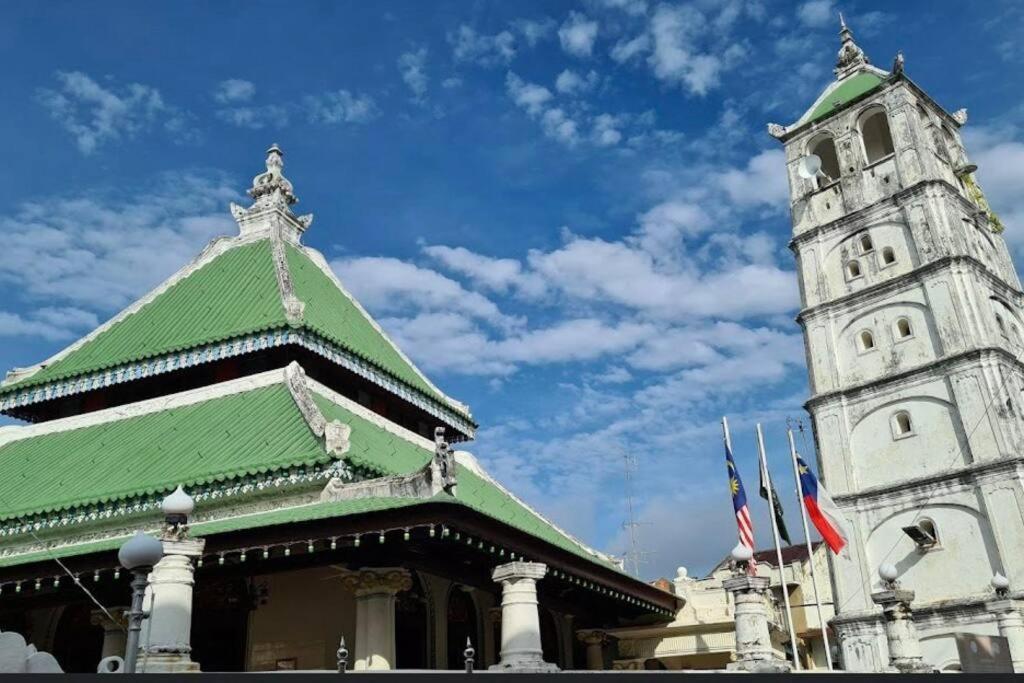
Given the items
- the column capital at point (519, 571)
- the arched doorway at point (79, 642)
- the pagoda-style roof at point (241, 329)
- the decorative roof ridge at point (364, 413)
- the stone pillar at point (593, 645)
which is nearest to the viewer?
the column capital at point (519, 571)

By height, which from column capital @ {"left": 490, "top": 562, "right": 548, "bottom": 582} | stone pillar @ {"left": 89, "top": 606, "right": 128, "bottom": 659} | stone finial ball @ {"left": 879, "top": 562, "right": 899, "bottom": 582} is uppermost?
stone finial ball @ {"left": 879, "top": 562, "right": 899, "bottom": 582}

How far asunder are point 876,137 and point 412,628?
36946 millimetres

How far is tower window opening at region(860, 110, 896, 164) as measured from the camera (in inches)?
1667

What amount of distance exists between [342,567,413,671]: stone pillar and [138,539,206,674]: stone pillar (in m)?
3.54

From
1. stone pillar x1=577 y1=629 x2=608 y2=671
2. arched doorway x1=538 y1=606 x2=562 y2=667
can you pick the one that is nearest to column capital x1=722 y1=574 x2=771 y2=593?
arched doorway x1=538 y1=606 x2=562 y2=667

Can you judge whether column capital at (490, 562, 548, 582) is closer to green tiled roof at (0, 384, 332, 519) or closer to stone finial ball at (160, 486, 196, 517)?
green tiled roof at (0, 384, 332, 519)

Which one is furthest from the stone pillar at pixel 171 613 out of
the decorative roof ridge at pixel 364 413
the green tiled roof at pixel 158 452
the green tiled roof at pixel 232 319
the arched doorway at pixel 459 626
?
the green tiled roof at pixel 232 319

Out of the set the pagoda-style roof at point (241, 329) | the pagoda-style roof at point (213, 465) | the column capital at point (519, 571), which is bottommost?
the column capital at point (519, 571)

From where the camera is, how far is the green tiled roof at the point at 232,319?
67.7 feet

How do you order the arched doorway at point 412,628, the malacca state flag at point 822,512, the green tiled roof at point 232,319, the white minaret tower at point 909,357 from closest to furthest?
the arched doorway at point 412,628 → the green tiled roof at point 232,319 → the malacca state flag at point 822,512 → the white minaret tower at point 909,357

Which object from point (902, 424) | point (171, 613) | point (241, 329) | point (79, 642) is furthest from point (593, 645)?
point (902, 424)

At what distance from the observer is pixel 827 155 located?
43781 mm

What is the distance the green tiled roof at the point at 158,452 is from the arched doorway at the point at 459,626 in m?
4.97

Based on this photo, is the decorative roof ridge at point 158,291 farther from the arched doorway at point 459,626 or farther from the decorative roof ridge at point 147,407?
the arched doorway at point 459,626
